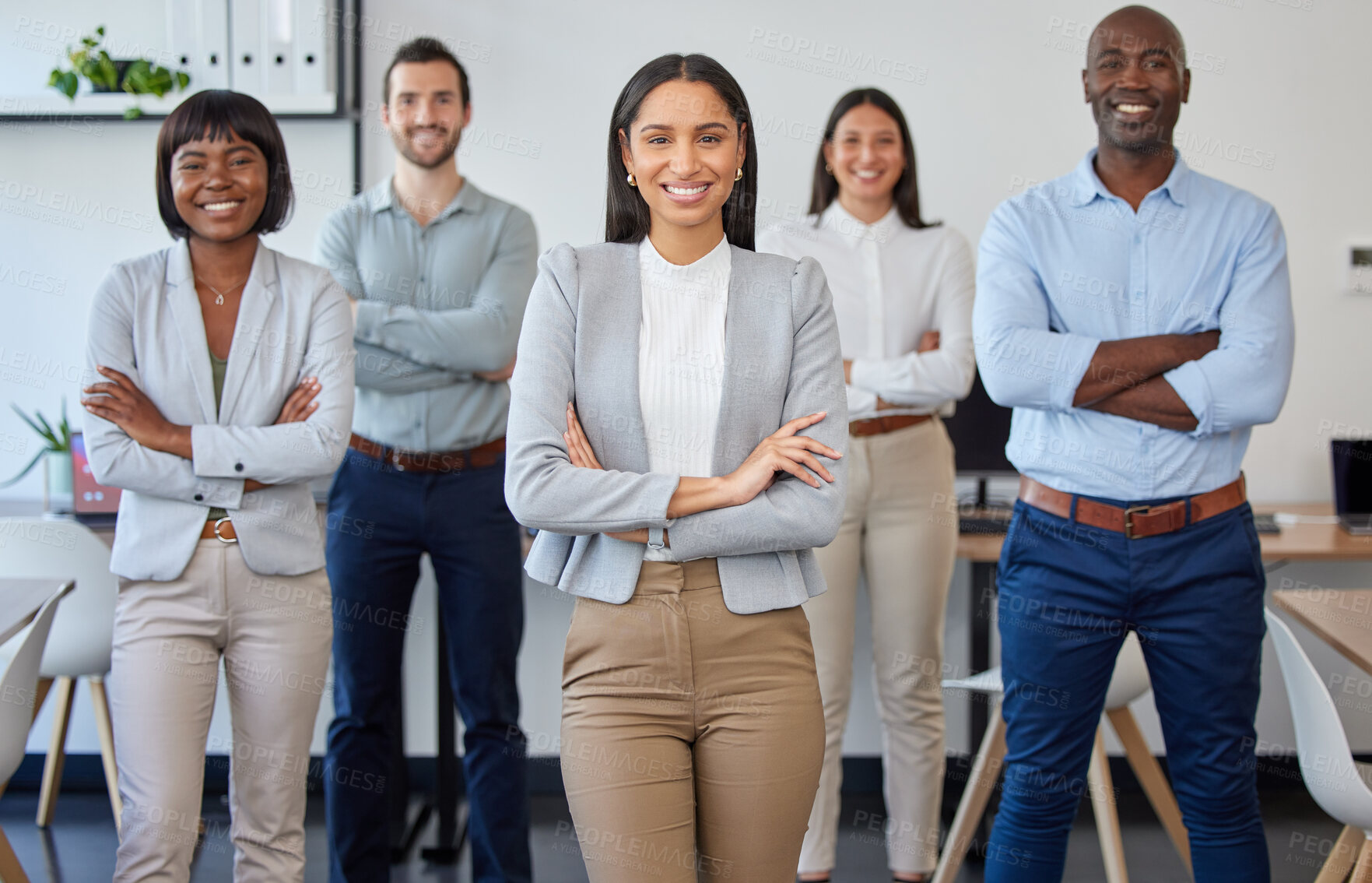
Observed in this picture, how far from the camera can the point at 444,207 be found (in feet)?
9.66

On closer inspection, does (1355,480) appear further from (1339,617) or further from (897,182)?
(897,182)

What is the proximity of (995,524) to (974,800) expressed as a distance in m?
0.92

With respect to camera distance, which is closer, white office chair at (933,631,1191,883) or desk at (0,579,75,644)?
desk at (0,579,75,644)

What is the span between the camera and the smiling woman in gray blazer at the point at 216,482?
2.10m

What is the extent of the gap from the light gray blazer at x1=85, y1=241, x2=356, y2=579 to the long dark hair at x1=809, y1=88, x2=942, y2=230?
147cm

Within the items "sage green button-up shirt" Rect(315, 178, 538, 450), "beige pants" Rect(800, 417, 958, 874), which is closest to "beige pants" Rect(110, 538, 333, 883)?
"sage green button-up shirt" Rect(315, 178, 538, 450)

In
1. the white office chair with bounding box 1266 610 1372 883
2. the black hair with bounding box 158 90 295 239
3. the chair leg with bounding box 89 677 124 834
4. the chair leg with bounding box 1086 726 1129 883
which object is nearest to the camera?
the white office chair with bounding box 1266 610 1372 883

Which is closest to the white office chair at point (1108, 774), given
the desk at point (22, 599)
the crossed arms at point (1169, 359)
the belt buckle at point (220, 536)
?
the crossed arms at point (1169, 359)

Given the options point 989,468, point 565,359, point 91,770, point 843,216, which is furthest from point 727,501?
point 91,770

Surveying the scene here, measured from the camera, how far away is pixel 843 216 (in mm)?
3111

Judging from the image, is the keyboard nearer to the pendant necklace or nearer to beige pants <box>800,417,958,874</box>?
beige pants <box>800,417,958,874</box>

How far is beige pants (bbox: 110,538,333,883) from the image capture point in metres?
2.06

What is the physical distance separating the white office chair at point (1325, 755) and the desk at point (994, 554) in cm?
87

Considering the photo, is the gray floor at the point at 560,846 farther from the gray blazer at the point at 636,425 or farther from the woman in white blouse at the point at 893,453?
the gray blazer at the point at 636,425
